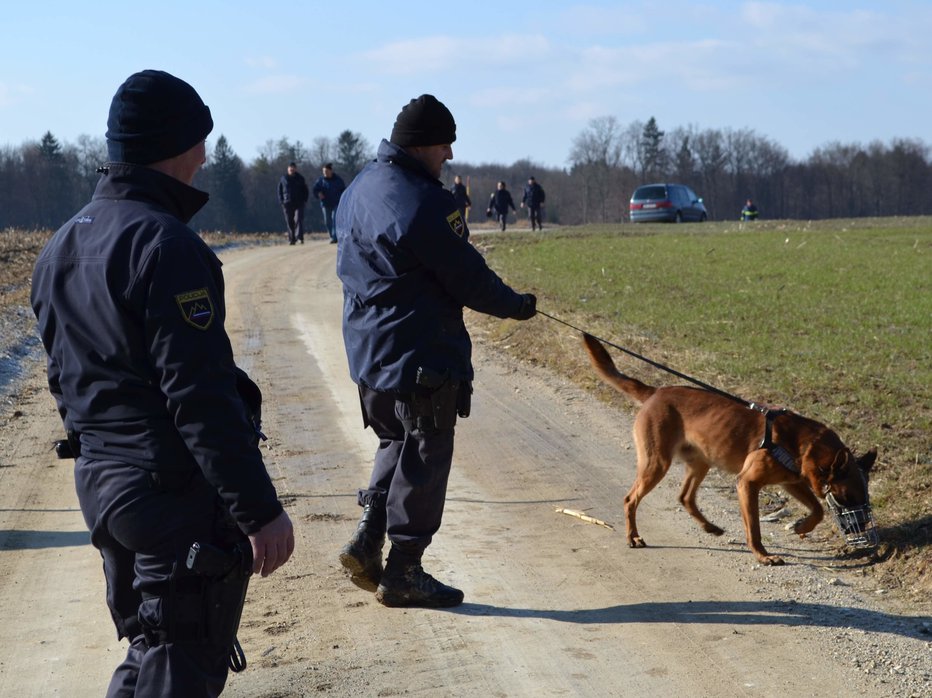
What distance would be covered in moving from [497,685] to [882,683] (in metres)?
1.56

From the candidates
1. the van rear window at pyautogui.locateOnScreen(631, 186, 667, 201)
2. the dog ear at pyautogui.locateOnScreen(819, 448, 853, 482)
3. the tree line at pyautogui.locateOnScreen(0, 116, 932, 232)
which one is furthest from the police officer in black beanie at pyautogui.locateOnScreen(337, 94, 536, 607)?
the tree line at pyautogui.locateOnScreen(0, 116, 932, 232)

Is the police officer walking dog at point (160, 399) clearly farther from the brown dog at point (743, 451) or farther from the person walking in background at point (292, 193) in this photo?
the person walking in background at point (292, 193)

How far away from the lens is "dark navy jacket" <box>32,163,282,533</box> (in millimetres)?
2746

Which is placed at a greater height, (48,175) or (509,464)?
(48,175)

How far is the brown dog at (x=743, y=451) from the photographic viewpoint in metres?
5.70

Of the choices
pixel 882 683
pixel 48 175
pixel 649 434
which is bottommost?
pixel 882 683

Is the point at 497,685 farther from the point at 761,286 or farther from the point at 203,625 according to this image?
the point at 761,286

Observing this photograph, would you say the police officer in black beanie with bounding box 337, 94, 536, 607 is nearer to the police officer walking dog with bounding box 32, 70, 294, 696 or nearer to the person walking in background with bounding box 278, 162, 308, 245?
the police officer walking dog with bounding box 32, 70, 294, 696

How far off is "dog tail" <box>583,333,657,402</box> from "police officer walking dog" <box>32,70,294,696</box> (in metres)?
3.57

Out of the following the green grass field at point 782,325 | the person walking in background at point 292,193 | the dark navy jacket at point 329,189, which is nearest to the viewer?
the green grass field at point 782,325

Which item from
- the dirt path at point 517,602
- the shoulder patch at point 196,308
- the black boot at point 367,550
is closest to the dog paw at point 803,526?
the dirt path at point 517,602

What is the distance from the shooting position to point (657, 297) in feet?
50.2

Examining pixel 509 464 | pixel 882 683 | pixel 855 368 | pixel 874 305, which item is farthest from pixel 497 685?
pixel 874 305

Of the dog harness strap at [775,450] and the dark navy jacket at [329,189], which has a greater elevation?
the dark navy jacket at [329,189]
